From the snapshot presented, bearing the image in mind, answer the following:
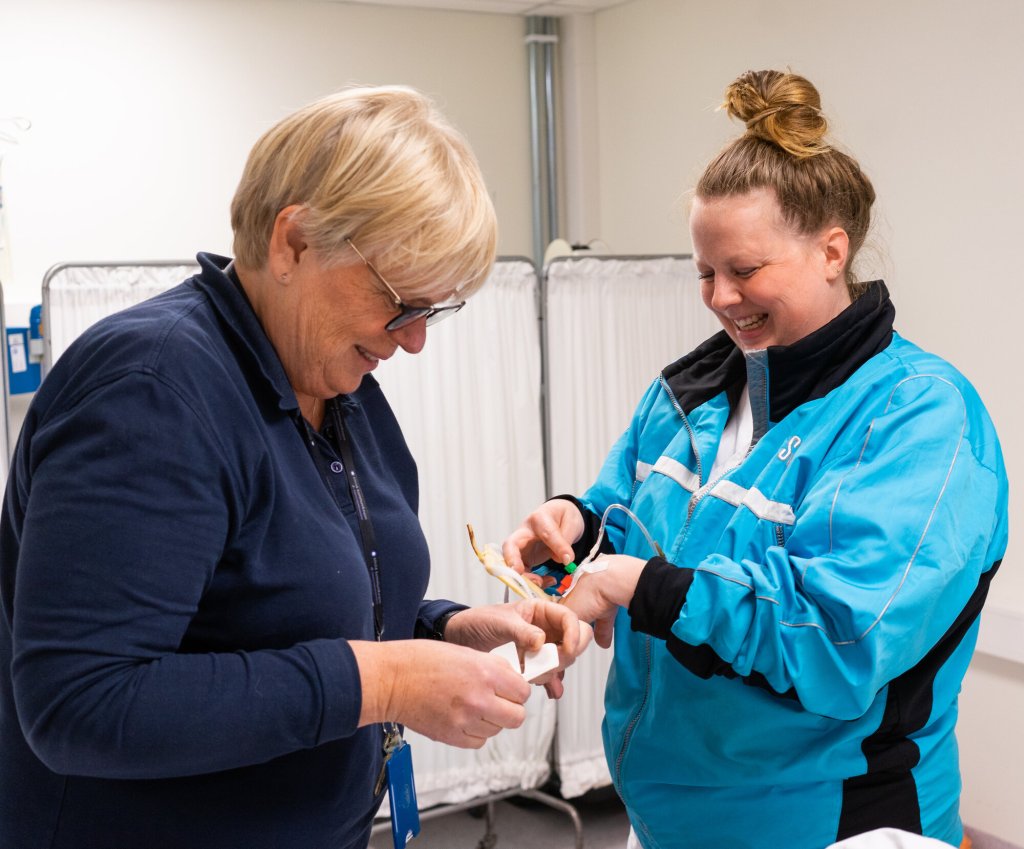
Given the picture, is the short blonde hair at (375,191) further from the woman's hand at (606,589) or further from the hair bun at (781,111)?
the hair bun at (781,111)

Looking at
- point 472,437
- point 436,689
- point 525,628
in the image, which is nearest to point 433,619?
point 525,628

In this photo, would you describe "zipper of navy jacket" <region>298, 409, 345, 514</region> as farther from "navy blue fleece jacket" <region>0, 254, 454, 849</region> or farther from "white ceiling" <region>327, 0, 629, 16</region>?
"white ceiling" <region>327, 0, 629, 16</region>

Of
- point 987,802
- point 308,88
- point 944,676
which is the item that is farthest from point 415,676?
point 308,88

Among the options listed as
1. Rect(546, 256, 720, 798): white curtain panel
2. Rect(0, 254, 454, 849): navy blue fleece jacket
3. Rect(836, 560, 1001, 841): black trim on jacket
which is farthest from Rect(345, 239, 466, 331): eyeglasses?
Rect(546, 256, 720, 798): white curtain panel

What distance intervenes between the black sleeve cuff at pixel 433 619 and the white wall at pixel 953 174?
5.39 ft

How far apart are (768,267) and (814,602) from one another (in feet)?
1.68

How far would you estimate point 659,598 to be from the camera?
1449mm

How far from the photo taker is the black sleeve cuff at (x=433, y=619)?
1.54 metres

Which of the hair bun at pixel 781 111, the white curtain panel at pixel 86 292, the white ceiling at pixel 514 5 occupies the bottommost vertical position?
the white curtain panel at pixel 86 292

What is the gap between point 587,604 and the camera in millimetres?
1524

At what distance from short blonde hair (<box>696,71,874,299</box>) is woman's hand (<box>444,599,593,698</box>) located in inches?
26.8

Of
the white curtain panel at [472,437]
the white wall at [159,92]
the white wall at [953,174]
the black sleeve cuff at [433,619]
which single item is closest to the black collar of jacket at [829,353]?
the black sleeve cuff at [433,619]

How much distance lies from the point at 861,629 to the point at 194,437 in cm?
84

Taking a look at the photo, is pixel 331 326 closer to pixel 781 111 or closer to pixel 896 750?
pixel 781 111
